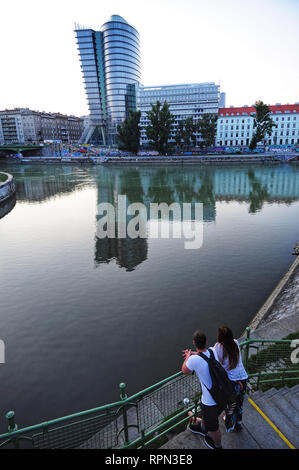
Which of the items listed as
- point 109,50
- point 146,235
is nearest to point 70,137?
point 109,50

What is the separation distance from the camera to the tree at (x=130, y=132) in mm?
88750

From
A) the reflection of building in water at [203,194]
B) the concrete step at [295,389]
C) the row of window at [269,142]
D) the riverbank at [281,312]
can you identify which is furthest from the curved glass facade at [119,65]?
the concrete step at [295,389]

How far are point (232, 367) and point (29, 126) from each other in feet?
562

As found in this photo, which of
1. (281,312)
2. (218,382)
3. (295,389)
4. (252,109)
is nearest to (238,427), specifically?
(218,382)

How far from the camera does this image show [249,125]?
112688 millimetres

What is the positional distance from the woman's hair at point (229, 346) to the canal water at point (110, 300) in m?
4.21

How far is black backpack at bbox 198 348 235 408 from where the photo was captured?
3666 millimetres

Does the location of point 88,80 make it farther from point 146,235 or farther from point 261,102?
point 146,235

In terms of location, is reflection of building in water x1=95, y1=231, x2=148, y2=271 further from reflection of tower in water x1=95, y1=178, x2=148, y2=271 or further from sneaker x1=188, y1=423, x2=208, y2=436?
sneaker x1=188, y1=423, x2=208, y2=436

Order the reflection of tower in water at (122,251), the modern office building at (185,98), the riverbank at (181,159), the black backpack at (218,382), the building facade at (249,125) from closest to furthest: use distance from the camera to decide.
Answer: the black backpack at (218,382), the reflection of tower in water at (122,251), the riverbank at (181,159), the building facade at (249,125), the modern office building at (185,98)

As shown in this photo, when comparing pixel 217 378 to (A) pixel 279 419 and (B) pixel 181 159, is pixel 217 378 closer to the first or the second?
(A) pixel 279 419

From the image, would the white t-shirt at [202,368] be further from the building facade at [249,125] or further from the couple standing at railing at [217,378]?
the building facade at [249,125]

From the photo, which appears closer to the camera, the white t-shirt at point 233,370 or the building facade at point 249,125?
the white t-shirt at point 233,370

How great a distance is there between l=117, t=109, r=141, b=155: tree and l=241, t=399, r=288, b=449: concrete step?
307 feet
